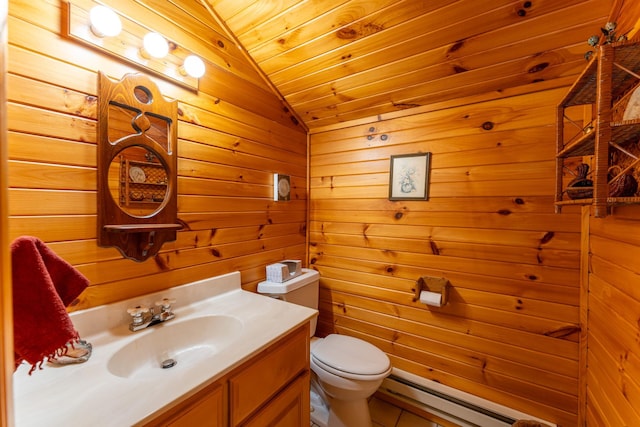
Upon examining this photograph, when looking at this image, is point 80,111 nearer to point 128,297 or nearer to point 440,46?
point 128,297

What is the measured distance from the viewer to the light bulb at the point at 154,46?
1.06 meters

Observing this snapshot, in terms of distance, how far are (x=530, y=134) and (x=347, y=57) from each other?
1.07m

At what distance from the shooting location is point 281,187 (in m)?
1.79

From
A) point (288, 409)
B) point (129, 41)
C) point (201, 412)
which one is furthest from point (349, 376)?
point (129, 41)

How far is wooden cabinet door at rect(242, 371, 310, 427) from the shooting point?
933 millimetres

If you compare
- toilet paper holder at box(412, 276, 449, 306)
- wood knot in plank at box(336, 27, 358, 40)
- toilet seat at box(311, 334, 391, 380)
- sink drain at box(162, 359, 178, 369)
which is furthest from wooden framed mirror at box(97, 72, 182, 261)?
toilet paper holder at box(412, 276, 449, 306)

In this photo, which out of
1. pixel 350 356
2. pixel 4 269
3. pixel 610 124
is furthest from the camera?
pixel 350 356

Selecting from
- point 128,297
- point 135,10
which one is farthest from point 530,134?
point 128,297

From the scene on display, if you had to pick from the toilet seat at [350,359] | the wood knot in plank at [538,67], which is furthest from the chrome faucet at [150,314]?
the wood knot in plank at [538,67]

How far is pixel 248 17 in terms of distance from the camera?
1343 millimetres

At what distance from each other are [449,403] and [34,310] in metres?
1.95

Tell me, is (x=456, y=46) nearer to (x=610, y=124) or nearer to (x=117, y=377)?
(x=610, y=124)

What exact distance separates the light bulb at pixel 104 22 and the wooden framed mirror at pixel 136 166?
0.48 feet

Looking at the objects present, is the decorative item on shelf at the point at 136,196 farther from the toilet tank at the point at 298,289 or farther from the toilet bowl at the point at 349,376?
the toilet bowl at the point at 349,376
